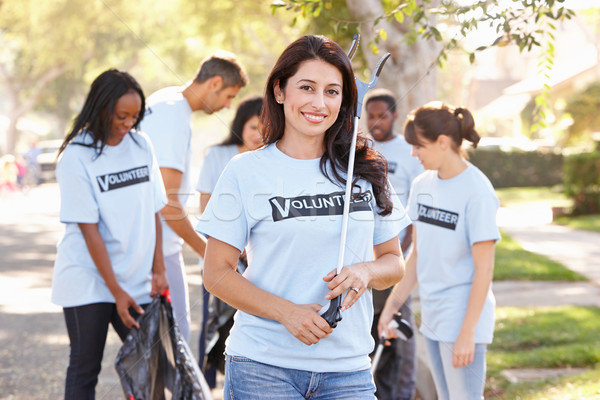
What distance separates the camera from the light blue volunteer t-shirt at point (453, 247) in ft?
11.9

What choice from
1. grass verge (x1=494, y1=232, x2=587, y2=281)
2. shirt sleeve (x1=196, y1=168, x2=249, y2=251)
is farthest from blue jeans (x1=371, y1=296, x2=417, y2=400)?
grass verge (x1=494, y1=232, x2=587, y2=281)

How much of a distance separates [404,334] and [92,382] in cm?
160

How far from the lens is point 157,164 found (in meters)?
4.37

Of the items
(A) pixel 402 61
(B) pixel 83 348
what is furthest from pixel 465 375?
(A) pixel 402 61

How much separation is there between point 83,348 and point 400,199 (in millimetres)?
2594

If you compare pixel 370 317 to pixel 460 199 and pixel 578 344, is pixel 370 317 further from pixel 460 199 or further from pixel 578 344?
pixel 578 344

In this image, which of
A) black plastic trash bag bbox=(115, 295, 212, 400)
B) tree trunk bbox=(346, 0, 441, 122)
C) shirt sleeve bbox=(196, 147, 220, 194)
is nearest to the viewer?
black plastic trash bag bbox=(115, 295, 212, 400)

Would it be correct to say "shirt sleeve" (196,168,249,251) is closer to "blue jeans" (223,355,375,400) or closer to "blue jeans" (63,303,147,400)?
"blue jeans" (223,355,375,400)

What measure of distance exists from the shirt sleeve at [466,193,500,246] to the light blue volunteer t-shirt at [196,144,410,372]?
1137 mm

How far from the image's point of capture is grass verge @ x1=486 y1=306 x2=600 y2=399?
5105 millimetres

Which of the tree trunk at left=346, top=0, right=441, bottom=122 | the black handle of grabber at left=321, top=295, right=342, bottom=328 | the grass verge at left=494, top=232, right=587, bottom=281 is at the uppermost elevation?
the tree trunk at left=346, top=0, right=441, bottom=122

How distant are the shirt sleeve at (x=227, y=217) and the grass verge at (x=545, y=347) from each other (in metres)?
2.88

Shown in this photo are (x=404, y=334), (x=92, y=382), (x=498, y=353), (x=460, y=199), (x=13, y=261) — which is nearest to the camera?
(x=460, y=199)


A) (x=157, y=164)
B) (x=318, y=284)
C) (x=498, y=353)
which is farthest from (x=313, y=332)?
(x=498, y=353)
